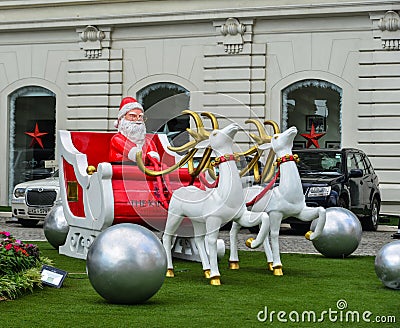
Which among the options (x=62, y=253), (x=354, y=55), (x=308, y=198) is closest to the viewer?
(x=62, y=253)

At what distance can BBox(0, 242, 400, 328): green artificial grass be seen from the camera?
26.7ft

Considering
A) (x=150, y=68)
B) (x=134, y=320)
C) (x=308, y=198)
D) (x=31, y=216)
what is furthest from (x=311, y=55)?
(x=134, y=320)

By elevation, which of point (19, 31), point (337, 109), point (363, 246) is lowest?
point (363, 246)

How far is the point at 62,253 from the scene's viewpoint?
13781mm

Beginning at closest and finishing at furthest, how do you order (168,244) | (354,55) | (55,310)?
(55,310) < (168,244) < (354,55)

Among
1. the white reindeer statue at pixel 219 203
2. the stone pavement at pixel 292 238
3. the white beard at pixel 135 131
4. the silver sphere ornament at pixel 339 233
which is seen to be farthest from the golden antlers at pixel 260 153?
the stone pavement at pixel 292 238

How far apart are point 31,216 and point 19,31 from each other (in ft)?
27.3

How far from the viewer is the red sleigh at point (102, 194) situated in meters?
12.0

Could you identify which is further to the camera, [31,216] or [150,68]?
[150,68]

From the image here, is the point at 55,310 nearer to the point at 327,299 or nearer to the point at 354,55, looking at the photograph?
the point at 327,299

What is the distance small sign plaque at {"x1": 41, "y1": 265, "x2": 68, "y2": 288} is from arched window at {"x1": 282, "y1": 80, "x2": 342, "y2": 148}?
14206 mm

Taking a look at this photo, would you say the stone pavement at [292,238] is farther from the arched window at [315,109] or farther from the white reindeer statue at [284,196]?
the arched window at [315,109]

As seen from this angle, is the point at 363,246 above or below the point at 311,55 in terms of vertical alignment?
below

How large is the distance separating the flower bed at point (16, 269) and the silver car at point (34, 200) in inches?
359
